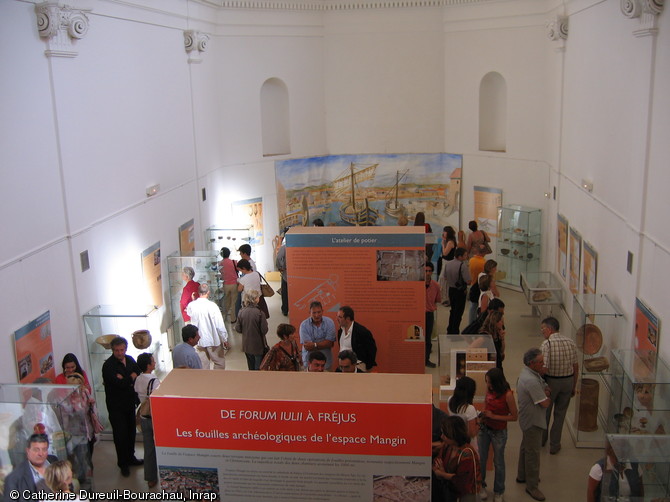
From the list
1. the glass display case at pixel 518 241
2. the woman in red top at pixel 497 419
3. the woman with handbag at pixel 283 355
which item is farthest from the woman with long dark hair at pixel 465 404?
the glass display case at pixel 518 241

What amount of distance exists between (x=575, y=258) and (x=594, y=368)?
3158 mm

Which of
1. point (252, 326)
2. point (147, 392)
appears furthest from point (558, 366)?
point (147, 392)

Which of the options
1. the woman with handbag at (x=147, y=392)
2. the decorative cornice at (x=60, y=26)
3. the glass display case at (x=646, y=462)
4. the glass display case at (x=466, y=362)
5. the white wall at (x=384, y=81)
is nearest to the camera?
the glass display case at (x=646, y=462)

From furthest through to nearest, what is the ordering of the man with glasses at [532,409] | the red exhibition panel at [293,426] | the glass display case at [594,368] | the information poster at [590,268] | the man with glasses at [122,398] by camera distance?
the information poster at [590,268] < the glass display case at [594,368] < the man with glasses at [122,398] < the man with glasses at [532,409] < the red exhibition panel at [293,426]

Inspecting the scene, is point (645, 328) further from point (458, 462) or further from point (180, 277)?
point (180, 277)

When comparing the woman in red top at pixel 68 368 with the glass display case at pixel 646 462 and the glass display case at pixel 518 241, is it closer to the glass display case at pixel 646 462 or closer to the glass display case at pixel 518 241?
the glass display case at pixel 646 462

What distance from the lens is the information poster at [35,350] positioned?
7.92 metres

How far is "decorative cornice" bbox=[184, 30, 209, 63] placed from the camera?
13.9 metres

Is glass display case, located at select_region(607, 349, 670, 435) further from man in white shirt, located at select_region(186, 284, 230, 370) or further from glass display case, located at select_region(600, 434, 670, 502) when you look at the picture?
man in white shirt, located at select_region(186, 284, 230, 370)

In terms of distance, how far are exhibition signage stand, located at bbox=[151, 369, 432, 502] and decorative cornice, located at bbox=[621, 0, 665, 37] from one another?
522 cm

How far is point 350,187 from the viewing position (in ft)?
61.1

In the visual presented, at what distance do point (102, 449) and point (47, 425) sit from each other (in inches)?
146

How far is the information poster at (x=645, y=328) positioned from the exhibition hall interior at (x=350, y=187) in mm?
37

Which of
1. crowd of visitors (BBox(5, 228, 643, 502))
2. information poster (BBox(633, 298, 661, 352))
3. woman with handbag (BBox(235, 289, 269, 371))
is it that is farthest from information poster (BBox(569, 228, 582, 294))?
woman with handbag (BBox(235, 289, 269, 371))
